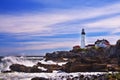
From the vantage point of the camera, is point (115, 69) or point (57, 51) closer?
point (115, 69)

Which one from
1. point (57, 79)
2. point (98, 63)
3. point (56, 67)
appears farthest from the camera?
point (56, 67)

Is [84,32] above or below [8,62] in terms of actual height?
above

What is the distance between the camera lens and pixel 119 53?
207ft

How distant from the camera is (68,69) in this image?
49.3 m

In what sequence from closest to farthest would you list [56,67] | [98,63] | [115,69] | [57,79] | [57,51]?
1. [57,79]
2. [115,69]
3. [98,63]
4. [56,67]
5. [57,51]

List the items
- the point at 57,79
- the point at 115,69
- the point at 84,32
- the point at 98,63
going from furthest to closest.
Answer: the point at 84,32 < the point at 98,63 < the point at 115,69 < the point at 57,79

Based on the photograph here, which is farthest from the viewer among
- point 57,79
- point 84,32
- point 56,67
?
point 84,32

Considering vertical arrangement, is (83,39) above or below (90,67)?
above

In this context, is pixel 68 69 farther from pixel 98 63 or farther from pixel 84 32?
pixel 84 32

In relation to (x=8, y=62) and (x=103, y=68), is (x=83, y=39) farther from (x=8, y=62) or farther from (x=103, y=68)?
(x=103, y=68)

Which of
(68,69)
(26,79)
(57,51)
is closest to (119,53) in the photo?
(68,69)

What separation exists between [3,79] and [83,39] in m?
66.5

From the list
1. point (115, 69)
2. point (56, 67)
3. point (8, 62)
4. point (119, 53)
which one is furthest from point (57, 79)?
point (8, 62)

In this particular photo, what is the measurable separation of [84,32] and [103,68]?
55404 millimetres
